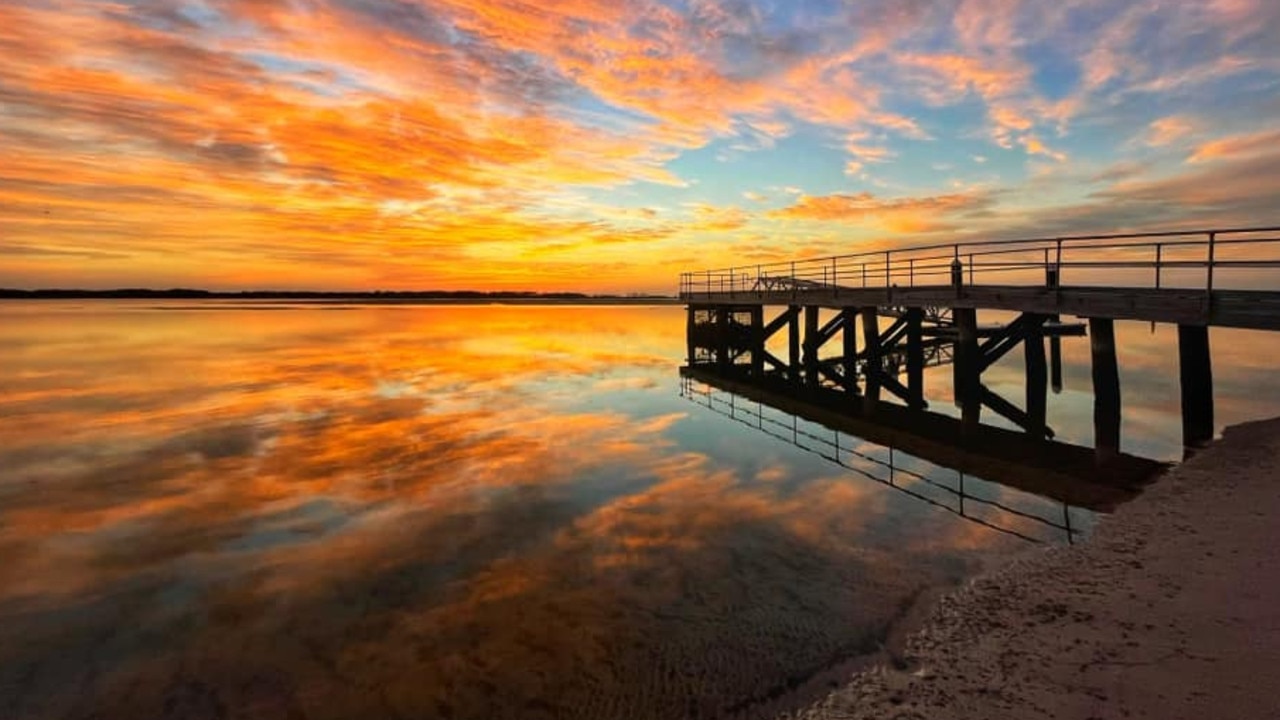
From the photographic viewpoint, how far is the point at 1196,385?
13.5 m

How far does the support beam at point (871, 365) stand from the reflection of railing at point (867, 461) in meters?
3.23

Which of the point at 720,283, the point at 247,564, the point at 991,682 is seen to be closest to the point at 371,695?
the point at 247,564

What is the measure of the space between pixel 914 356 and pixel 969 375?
142 inches

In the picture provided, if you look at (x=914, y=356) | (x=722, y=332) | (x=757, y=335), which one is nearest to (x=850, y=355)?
(x=914, y=356)

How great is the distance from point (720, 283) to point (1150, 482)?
3213 centimetres

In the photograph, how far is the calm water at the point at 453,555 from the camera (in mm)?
5395

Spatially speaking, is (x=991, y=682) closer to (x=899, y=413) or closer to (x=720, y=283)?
(x=899, y=413)

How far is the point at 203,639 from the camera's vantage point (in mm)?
6133

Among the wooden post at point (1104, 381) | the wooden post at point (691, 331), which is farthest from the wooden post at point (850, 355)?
the wooden post at point (691, 331)

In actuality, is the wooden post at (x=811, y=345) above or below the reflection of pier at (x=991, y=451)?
above

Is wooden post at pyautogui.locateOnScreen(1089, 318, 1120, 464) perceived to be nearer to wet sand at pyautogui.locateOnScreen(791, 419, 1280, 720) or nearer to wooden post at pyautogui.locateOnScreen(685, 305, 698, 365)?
wet sand at pyautogui.locateOnScreen(791, 419, 1280, 720)

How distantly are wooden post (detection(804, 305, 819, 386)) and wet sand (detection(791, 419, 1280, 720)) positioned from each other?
18.6m

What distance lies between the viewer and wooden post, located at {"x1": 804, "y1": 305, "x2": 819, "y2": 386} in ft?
86.9

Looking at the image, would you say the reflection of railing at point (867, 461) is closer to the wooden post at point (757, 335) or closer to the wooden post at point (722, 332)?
the wooden post at point (722, 332)
